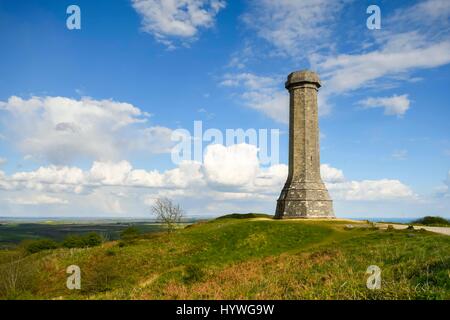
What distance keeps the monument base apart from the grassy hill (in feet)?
22.4

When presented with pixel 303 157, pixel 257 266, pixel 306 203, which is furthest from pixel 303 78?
pixel 257 266

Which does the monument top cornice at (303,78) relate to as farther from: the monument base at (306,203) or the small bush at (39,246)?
the small bush at (39,246)

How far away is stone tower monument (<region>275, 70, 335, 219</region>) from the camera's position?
4766 centimetres

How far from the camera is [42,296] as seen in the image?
28.3 metres

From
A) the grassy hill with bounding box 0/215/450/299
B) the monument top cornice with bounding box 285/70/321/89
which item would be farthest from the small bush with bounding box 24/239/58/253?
the monument top cornice with bounding box 285/70/321/89

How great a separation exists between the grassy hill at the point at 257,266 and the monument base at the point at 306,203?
6835mm

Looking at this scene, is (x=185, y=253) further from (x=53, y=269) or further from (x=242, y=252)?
(x=53, y=269)

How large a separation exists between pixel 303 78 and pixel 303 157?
37.9 feet

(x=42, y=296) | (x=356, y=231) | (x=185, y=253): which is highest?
(x=356, y=231)

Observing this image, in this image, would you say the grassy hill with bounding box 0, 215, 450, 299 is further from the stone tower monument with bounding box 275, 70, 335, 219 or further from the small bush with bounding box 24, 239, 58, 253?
the small bush with bounding box 24, 239, 58, 253

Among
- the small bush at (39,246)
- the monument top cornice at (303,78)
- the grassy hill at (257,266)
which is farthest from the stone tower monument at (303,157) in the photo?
the small bush at (39,246)

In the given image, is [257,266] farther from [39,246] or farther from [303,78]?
[39,246]
